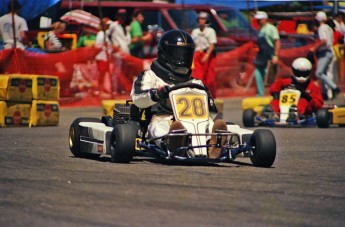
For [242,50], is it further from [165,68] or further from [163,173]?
[163,173]

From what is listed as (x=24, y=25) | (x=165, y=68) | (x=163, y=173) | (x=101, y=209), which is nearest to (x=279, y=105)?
(x=24, y=25)

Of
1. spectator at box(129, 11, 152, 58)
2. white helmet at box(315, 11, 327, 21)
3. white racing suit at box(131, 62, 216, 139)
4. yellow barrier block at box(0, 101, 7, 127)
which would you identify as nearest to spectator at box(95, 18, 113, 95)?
spectator at box(129, 11, 152, 58)

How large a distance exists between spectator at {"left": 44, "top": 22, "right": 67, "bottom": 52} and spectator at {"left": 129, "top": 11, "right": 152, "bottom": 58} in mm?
1574

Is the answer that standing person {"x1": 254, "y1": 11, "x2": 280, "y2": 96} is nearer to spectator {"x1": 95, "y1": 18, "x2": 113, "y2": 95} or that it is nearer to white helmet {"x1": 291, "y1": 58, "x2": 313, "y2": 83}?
spectator {"x1": 95, "y1": 18, "x2": 113, "y2": 95}

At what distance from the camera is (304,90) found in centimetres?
1653

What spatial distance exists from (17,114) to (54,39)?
4780 mm

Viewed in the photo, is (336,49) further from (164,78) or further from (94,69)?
(164,78)

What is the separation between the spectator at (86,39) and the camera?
21.4 metres

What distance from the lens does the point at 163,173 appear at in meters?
9.21

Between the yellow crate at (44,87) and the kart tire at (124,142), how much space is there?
5939mm

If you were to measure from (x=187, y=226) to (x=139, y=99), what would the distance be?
3.80 metres

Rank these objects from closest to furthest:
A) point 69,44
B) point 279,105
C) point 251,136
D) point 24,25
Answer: point 251,136, point 279,105, point 24,25, point 69,44

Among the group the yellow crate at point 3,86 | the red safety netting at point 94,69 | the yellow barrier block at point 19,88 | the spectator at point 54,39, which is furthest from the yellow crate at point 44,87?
the spectator at point 54,39

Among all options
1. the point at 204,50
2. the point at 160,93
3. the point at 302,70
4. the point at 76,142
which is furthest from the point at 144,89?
the point at 204,50
